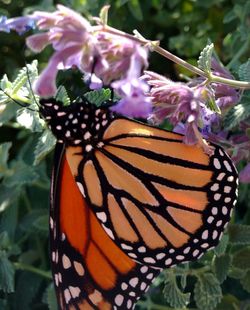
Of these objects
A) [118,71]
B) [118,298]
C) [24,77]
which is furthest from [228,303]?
[118,71]

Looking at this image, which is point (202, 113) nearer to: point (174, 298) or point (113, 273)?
point (113, 273)

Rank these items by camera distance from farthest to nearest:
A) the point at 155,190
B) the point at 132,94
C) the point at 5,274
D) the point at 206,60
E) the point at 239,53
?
the point at 239,53, the point at 5,274, the point at 155,190, the point at 206,60, the point at 132,94

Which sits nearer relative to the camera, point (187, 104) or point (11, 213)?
point (187, 104)

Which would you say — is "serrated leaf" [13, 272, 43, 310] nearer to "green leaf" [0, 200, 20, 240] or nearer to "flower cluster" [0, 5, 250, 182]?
"green leaf" [0, 200, 20, 240]

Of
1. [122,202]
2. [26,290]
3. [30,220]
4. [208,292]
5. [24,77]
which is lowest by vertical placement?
[26,290]

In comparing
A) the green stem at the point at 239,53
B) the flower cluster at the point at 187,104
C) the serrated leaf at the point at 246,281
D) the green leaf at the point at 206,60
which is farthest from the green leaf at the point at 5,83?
the serrated leaf at the point at 246,281

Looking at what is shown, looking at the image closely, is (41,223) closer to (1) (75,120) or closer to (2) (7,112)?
(2) (7,112)

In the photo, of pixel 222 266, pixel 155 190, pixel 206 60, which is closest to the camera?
pixel 206 60
